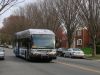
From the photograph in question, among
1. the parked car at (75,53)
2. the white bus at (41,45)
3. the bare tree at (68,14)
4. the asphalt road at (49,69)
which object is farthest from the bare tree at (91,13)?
the asphalt road at (49,69)

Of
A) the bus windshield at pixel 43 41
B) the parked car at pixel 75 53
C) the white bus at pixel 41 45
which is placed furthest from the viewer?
the parked car at pixel 75 53

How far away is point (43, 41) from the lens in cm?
3125

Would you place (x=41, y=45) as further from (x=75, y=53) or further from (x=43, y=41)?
(x=75, y=53)

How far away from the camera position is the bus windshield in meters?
31.0

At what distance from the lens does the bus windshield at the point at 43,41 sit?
102 feet

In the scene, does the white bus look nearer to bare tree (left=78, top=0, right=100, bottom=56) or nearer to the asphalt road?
the asphalt road

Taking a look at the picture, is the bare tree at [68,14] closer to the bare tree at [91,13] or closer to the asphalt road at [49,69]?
the bare tree at [91,13]

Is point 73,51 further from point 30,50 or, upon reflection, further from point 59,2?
point 30,50

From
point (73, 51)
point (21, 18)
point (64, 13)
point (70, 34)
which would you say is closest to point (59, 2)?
point (64, 13)

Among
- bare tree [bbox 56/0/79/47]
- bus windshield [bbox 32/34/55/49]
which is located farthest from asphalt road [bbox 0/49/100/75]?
bare tree [bbox 56/0/79/47]

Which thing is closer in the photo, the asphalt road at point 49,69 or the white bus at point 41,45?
the asphalt road at point 49,69

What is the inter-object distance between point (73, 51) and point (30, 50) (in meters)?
17.4

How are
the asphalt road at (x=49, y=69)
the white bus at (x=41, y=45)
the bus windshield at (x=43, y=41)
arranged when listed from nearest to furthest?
the asphalt road at (x=49, y=69), the white bus at (x=41, y=45), the bus windshield at (x=43, y=41)

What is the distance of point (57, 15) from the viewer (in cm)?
5859
